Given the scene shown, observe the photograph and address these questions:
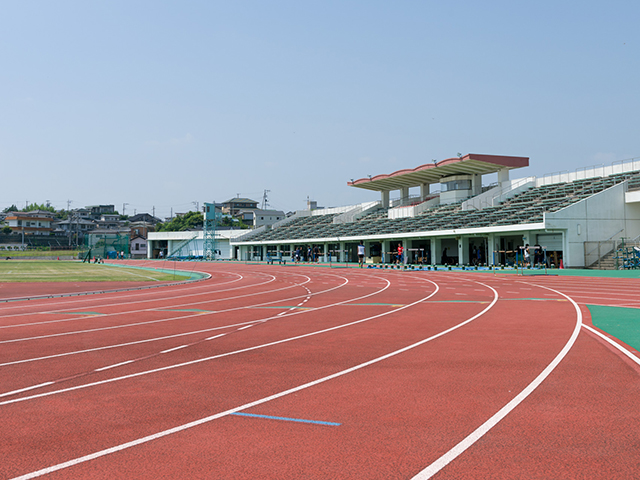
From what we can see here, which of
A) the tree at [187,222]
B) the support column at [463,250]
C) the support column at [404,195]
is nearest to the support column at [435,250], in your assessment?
the support column at [463,250]

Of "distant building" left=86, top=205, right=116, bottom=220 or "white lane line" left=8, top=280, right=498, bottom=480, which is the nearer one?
"white lane line" left=8, top=280, right=498, bottom=480

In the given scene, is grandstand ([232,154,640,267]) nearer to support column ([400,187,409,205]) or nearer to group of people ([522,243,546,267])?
support column ([400,187,409,205])

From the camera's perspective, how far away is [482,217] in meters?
47.8

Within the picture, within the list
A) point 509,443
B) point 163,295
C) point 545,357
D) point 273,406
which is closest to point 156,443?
point 273,406

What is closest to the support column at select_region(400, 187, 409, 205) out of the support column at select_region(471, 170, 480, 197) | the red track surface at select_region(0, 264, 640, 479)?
the support column at select_region(471, 170, 480, 197)

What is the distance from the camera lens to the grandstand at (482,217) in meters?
39.4

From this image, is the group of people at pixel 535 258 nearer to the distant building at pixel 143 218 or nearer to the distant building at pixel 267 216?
the distant building at pixel 267 216

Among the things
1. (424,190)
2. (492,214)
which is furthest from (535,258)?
(424,190)

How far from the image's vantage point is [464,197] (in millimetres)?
57125

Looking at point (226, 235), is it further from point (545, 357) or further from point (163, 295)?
point (545, 357)

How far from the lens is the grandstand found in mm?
39406

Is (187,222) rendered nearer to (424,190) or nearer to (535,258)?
(424,190)

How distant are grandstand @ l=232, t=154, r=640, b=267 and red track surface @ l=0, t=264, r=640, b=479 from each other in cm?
3025

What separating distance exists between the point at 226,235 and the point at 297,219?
1264 cm
